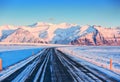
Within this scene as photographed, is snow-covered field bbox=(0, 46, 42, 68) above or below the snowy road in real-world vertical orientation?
above

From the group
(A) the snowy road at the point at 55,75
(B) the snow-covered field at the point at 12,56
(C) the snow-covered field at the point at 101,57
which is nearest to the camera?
(A) the snowy road at the point at 55,75

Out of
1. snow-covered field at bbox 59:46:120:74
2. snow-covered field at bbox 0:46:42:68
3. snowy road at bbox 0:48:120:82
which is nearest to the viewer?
snowy road at bbox 0:48:120:82

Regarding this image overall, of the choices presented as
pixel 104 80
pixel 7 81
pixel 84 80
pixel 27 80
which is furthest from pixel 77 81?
pixel 7 81

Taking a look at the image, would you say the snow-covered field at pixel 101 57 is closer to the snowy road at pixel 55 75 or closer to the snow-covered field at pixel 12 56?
the snowy road at pixel 55 75

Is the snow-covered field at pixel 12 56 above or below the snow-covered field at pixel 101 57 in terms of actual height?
above

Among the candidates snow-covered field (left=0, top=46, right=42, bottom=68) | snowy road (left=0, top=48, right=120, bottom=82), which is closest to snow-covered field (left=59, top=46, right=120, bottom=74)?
snowy road (left=0, top=48, right=120, bottom=82)

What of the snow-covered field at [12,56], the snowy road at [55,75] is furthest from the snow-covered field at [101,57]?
the snow-covered field at [12,56]

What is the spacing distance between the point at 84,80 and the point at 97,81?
2.97 feet

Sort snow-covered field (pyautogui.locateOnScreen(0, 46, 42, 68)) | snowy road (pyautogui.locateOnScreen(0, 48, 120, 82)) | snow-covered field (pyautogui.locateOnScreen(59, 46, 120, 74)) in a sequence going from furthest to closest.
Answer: snow-covered field (pyautogui.locateOnScreen(0, 46, 42, 68))
snow-covered field (pyautogui.locateOnScreen(59, 46, 120, 74))
snowy road (pyautogui.locateOnScreen(0, 48, 120, 82))

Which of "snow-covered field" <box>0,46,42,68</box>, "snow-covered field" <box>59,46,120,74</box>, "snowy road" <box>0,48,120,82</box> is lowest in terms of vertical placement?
"snow-covered field" <box>59,46,120,74</box>

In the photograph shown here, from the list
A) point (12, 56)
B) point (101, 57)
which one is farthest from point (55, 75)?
point (101, 57)

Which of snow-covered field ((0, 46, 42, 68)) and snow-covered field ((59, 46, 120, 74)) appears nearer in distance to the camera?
snow-covered field ((59, 46, 120, 74))

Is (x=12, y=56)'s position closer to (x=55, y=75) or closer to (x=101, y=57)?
(x=101, y=57)

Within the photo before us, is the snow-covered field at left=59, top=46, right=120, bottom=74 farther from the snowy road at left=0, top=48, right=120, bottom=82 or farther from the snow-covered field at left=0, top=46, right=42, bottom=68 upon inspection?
the snow-covered field at left=0, top=46, right=42, bottom=68
